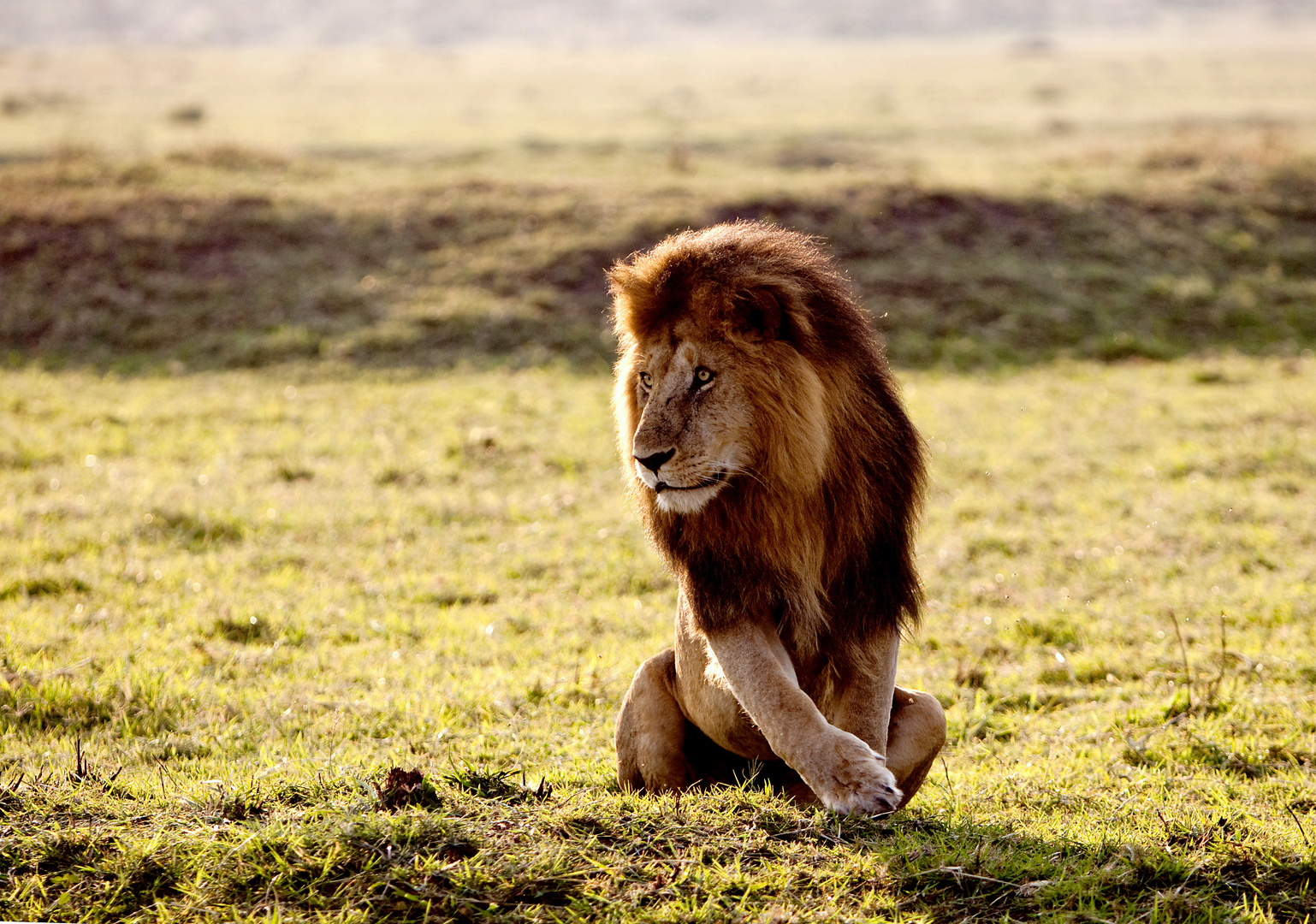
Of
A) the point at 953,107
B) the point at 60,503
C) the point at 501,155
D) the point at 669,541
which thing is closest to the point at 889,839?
the point at 669,541

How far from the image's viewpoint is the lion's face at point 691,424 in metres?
3.66

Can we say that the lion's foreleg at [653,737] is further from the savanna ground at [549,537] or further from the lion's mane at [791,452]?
the lion's mane at [791,452]

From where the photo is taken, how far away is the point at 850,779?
3623mm

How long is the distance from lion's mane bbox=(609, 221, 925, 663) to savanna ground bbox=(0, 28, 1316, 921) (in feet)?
2.54

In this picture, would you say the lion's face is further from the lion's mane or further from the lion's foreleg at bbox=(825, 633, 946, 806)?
the lion's foreleg at bbox=(825, 633, 946, 806)

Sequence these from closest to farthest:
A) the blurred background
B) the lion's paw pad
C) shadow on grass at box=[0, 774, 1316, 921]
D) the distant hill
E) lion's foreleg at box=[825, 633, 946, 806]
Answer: shadow on grass at box=[0, 774, 1316, 921], the lion's paw pad, lion's foreleg at box=[825, 633, 946, 806], the blurred background, the distant hill

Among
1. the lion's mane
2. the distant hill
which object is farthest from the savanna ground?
the distant hill

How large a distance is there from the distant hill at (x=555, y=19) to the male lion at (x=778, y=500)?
433ft

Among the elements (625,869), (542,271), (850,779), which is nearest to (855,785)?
(850,779)

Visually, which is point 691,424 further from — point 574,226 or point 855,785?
point 574,226

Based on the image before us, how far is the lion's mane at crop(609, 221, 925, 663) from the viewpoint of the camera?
3.80 m

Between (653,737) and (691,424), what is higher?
(691,424)

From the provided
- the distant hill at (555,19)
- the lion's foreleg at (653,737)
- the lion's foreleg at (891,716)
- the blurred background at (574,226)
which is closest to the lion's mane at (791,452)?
the lion's foreleg at (891,716)

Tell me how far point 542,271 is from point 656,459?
44.8 ft
